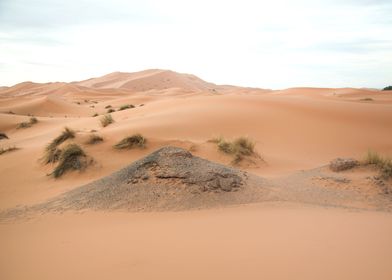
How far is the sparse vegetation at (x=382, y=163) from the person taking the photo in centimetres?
603

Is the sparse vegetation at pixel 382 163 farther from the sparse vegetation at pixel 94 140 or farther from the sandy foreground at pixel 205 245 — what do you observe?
the sparse vegetation at pixel 94 140

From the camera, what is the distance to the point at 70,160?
7.13 metres

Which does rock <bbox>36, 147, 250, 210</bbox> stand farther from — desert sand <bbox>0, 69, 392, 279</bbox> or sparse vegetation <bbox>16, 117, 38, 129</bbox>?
sparse vegetation <bbox>16, 117, 38, 129</bbox>

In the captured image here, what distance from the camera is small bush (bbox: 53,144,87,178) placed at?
6.89 metres

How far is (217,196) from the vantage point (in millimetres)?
4891

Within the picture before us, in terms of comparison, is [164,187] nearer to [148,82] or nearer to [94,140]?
[94,140]

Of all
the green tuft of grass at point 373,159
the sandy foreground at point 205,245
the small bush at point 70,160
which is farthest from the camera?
the small bush at point 70,160

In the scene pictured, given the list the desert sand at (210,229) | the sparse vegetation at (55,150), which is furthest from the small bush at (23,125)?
the sparse vegetation at (55,150)

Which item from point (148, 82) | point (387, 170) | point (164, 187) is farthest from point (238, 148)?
point (148, 82)

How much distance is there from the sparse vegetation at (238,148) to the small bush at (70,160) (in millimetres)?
2956

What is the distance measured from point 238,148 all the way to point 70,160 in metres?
3.48

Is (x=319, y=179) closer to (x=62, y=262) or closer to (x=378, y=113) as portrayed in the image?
(x=62, y=262)

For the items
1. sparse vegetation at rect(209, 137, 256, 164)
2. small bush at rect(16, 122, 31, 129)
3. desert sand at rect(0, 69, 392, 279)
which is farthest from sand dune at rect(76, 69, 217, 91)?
desert sand at rect(0, 69, 392, 279)

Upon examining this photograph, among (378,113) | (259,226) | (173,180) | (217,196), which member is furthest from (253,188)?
(378,113)
